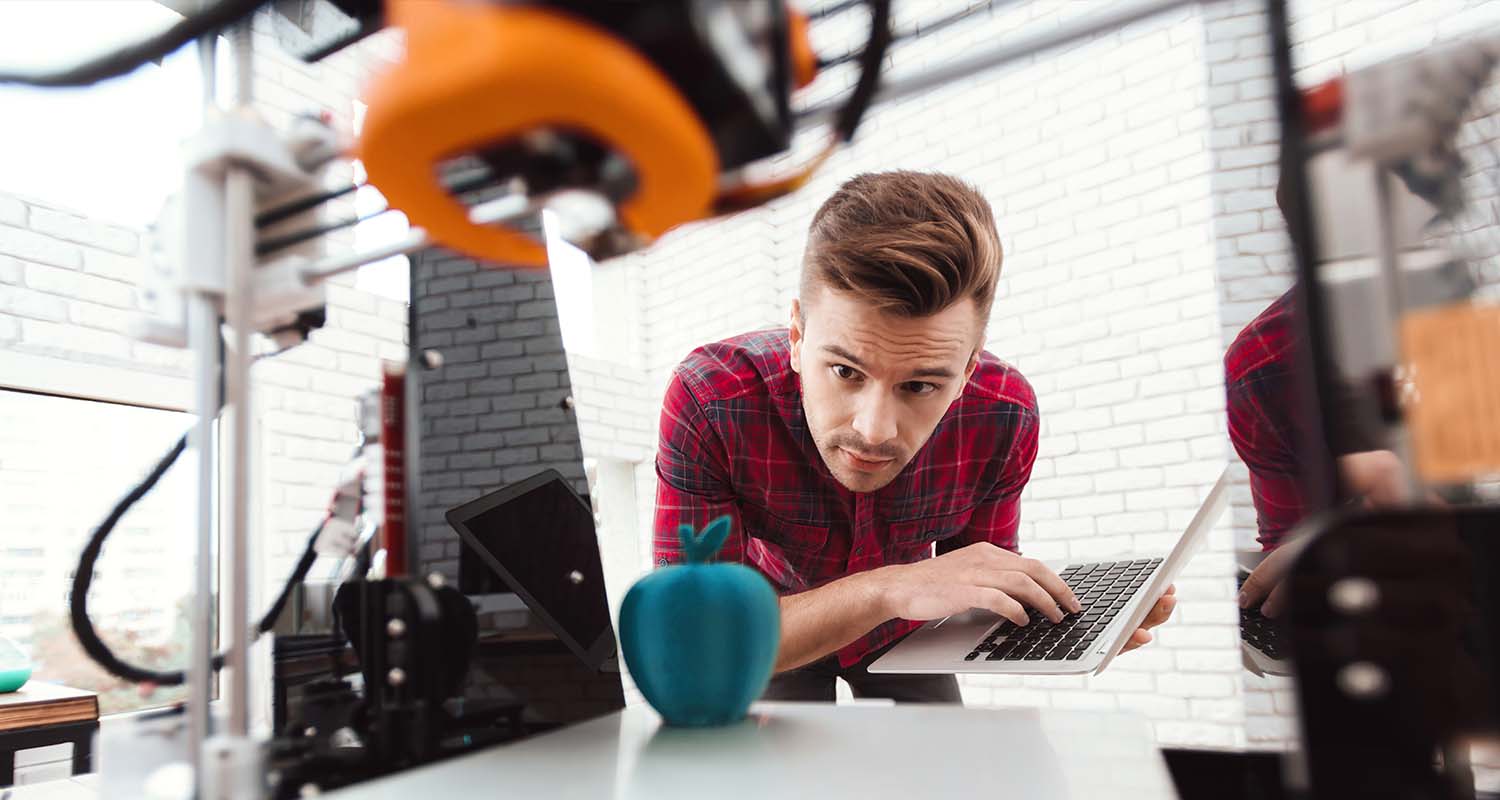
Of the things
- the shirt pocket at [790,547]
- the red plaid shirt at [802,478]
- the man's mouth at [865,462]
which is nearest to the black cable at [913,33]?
the man's mouth at [865,462]

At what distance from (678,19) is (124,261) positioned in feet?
9.96

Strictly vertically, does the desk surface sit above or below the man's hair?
below

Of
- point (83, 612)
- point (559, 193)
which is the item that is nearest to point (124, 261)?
point (83, 612)

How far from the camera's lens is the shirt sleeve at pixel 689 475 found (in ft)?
5.39

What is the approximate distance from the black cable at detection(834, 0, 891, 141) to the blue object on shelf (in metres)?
2.79

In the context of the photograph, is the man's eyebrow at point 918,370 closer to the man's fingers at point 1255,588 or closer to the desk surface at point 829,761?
the man's fingers at point 1255,588

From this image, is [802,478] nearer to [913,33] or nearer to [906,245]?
[906,245]

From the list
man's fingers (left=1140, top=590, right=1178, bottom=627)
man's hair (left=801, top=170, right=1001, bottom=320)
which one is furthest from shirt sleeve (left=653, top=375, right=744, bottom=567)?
man's fingers (left=1140, top=590, right=1178, bottom=627)

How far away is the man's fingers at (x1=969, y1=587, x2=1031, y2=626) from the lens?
3.88 feet

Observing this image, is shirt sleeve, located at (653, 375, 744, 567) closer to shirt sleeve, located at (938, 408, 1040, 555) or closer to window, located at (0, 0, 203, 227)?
shirt sleeve, located at (938, 408, 1040, 555)

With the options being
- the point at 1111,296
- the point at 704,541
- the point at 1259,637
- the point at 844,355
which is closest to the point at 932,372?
the point at 844,355

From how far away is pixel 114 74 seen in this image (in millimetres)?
468

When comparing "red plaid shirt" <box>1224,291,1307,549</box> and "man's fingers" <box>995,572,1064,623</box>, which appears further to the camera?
"red plaid shirt" <box>1224,291,1307,549</box>

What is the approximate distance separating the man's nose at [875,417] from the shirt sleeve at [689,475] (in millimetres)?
291
